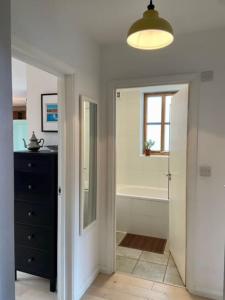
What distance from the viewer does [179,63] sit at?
2342 mm

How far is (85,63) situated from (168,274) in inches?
94.4

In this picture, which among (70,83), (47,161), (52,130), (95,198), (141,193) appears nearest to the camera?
(70,83)

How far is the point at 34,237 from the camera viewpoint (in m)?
2.42

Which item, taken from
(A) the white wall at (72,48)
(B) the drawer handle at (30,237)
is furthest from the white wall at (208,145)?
(B) the drawer handle at (30,237)

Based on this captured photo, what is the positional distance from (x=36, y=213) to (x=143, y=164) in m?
2.45

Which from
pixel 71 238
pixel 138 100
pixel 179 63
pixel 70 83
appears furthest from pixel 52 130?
pixel 138 100

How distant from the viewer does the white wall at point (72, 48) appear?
156 centimetres

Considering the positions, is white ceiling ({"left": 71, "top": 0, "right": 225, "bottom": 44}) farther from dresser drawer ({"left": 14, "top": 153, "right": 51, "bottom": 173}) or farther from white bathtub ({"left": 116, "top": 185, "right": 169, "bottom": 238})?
white bathtub ({"left": 116, "top": 185, "right": 169, "bottom": 238})

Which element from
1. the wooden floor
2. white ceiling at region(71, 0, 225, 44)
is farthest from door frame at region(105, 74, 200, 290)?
white ceiling at region(71, 0, 225, 44)

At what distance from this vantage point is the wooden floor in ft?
7.52

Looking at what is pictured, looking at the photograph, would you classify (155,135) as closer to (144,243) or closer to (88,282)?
(144,243)

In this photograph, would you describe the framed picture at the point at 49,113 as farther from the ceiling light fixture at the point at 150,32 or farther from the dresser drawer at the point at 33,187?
the ceiling light fixture at the point at 150,32

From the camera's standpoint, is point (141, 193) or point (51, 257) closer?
point (51, 257)

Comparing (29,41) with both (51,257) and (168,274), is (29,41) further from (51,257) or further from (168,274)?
(168,274)
